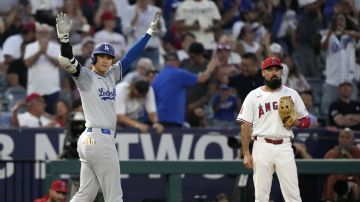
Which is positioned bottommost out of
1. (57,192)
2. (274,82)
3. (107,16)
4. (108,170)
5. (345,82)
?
(57,192)

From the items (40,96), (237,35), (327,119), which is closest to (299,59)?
(237,35)

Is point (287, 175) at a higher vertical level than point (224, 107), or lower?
lower

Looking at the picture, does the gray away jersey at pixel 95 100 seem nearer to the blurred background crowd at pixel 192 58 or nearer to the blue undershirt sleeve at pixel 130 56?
the blue undershirt sleeve at pixel 130 56

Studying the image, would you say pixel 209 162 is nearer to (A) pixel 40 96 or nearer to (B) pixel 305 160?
(B) pixel 305 160

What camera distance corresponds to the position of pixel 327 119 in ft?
49.9

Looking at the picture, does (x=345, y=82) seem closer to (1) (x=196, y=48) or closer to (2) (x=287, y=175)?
(1) (x=196, y=48)

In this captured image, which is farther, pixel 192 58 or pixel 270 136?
pixel 192 58

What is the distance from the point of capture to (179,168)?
39.5 feet

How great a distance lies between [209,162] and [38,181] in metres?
2.79

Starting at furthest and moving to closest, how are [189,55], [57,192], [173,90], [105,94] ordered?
[189,55] → [173,90] → [57,192] → [105,94]

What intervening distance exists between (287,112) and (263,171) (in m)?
0.62

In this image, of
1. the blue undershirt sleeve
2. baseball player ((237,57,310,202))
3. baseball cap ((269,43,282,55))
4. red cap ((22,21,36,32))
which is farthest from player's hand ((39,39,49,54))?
baseball player ((237,57,310,202))

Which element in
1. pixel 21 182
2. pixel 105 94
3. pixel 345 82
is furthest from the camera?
pixel 345 82

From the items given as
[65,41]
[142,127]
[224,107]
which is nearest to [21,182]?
[142,127]
